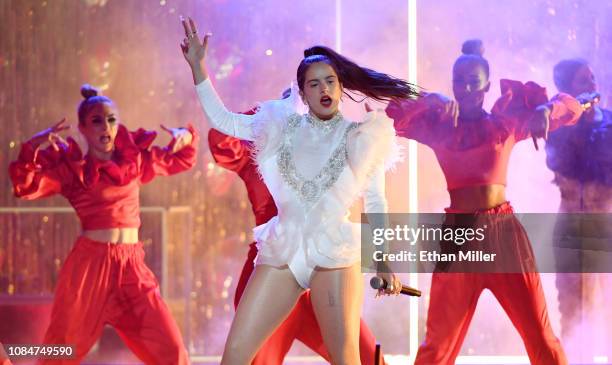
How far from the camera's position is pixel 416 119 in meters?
4.77

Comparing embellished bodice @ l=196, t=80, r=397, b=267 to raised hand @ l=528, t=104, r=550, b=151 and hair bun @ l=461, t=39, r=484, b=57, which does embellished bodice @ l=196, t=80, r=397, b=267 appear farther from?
hair bun @ l=461, t=39, r=484, b=57

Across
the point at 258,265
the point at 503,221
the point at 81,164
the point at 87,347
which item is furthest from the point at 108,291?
the point at 503,221

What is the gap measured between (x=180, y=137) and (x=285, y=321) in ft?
3.96

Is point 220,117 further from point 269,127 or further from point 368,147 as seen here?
point 368,147

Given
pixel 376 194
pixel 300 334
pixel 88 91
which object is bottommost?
pixel 300 334

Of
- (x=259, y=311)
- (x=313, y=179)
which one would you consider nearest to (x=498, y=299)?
(x=313, y=179)

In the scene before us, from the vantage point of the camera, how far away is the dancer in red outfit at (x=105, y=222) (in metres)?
4.69

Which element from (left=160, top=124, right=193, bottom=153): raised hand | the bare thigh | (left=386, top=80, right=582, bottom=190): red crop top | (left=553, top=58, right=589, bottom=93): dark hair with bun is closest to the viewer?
the bare thigh

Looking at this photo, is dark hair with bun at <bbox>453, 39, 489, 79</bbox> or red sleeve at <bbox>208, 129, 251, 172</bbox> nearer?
red sleeve at <bbox>208, 129, 251, 172</bbox>

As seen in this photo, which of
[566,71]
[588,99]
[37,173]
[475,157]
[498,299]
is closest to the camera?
[498,299]

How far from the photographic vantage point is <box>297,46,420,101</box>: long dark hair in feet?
11.5

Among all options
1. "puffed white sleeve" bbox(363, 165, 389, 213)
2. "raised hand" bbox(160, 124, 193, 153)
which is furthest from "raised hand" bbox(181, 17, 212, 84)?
"raised hand" bbox(160, 124, 193, 153)

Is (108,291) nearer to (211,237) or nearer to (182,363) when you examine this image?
(182,363)

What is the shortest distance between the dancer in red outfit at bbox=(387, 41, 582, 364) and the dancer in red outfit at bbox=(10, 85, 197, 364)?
120 cm
